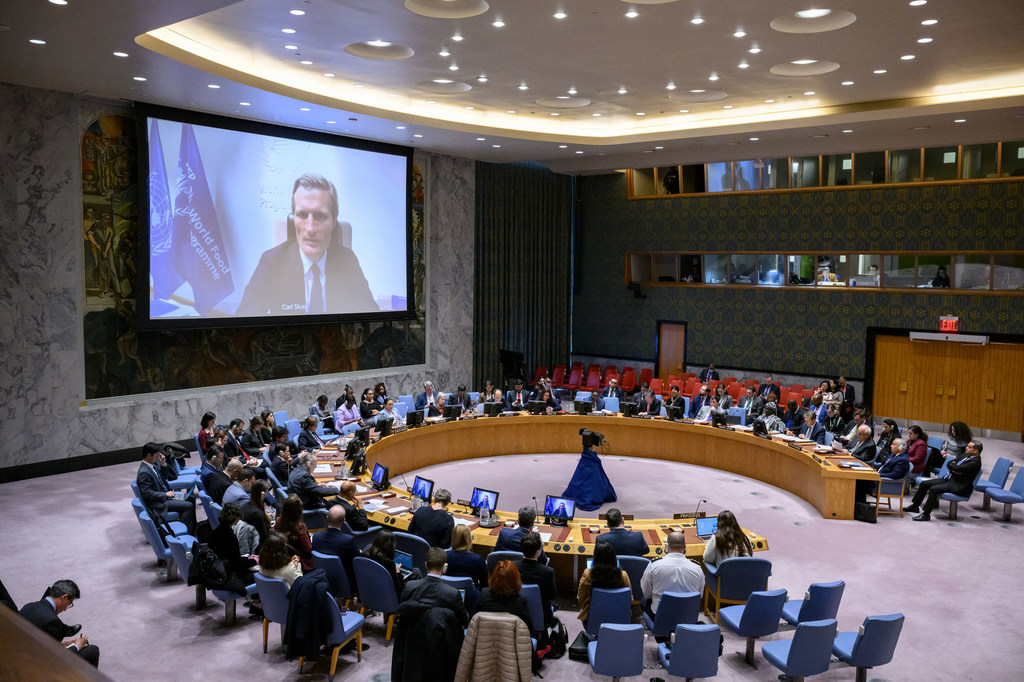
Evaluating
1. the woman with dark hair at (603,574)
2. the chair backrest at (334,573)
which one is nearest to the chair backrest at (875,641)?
the woman with dark hair at (603,574)

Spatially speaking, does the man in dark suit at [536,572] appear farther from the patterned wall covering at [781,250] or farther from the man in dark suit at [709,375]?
the patterned wall covering at [781,250]

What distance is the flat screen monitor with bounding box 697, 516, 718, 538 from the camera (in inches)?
290

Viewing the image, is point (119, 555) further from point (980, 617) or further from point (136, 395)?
point (980, 617)

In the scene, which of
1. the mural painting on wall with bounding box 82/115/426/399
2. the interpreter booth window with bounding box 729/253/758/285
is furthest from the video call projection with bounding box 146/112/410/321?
the interpreter booth window with bounding box 729/253/758/285

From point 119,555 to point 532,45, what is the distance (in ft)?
24.9

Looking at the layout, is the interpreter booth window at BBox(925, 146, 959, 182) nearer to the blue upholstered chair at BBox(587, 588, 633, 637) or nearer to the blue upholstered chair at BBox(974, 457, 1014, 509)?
the blue upholstered chair at BBox(974, 457, 1014, 509)

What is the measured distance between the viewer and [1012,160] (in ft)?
48.9

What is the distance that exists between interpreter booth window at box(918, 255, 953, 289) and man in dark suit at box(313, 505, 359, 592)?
1391 centimetres

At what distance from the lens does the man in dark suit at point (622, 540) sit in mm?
6621

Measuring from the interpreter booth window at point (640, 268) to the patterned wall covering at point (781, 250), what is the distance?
28cm

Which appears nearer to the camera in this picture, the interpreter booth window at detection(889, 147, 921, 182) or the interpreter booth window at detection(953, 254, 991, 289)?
the interpreter booth window at detection(953, 254, 991, 289)

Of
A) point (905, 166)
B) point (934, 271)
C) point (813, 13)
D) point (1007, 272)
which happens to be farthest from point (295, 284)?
point (1007, 272)

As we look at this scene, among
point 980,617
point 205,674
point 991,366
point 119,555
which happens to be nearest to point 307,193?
point 119,555

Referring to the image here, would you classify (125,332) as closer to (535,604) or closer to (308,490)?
(308,490)
